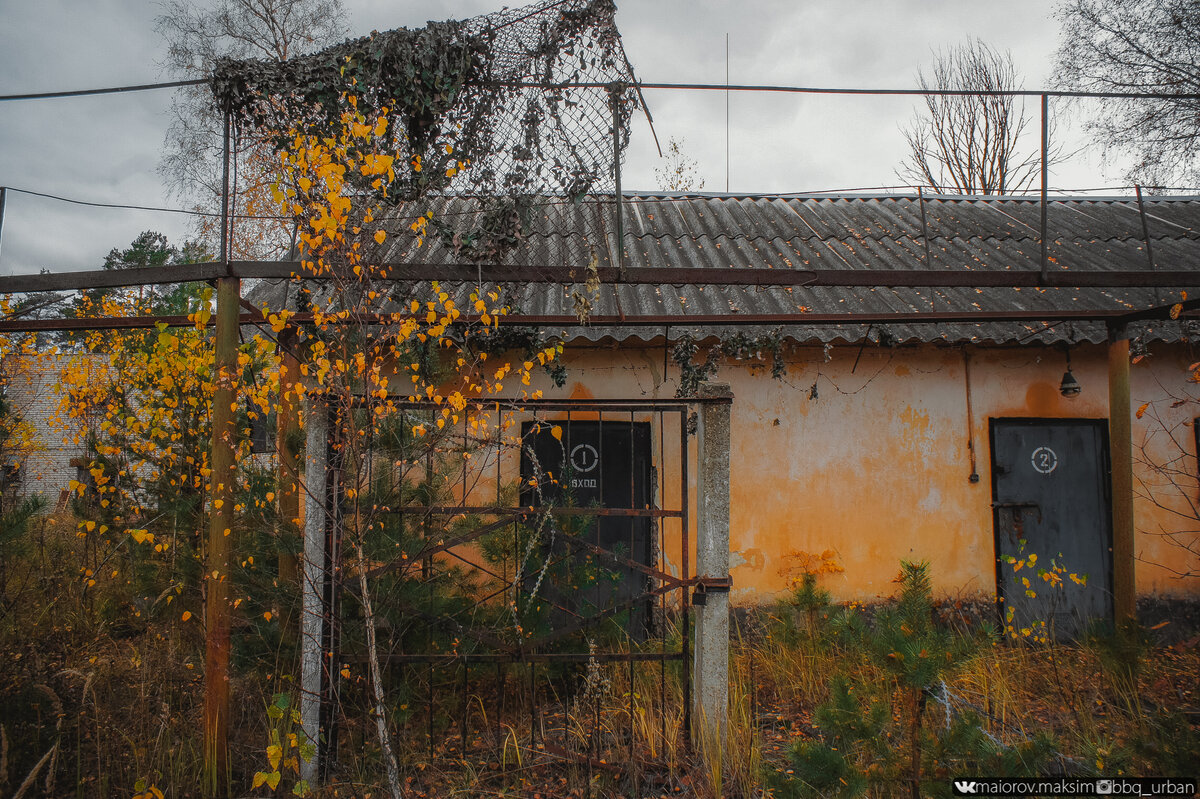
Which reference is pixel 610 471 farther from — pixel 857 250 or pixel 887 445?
pixel 857 250

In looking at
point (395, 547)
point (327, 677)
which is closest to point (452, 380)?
point (395, 547)

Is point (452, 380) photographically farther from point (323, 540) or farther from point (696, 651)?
point (696, 651)

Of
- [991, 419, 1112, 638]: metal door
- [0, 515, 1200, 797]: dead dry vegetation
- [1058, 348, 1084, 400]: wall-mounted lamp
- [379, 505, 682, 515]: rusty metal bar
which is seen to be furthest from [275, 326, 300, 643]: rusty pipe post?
[1058, 348, 1084, 400]: wall-mounted lamp

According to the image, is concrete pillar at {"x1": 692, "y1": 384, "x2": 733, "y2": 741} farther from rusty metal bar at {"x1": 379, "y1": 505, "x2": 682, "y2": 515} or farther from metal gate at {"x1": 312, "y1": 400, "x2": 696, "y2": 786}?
rusty metal bar at {"x1": 379, "y1": 505, "x2": 682, "y2": 515}

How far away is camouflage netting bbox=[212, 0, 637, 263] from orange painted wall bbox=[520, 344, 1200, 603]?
259cm

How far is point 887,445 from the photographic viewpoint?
6340 mm

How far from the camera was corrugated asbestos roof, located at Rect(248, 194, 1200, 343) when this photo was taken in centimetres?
605

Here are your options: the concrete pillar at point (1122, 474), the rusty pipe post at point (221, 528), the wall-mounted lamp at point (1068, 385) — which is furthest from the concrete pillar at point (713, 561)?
the wall-mounted lamp at point (1068, 385)

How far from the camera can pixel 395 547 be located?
4.08 meters

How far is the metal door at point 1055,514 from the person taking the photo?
6281 mm

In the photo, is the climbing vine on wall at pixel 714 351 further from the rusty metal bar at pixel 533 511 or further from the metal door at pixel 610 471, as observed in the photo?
the rusty metal bar at pixel 533 511

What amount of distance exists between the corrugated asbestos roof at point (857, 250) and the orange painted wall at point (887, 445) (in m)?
0.46

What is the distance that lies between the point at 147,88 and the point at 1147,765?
5.86 m

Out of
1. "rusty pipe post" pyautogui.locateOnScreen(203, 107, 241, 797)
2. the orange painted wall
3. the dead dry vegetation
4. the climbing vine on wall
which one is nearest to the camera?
the dead dry vegetation
